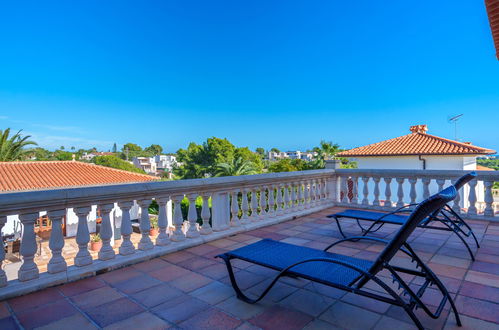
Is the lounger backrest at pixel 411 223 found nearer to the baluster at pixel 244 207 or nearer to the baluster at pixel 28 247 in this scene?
the baluster at pixel 28 247

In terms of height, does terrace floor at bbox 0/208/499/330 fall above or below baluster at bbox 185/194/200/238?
below

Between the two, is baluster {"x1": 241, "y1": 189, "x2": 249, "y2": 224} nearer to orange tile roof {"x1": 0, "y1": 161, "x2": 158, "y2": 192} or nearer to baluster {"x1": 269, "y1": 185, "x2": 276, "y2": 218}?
baluster {"x1": 269, "y1": 185, "x2": 276, "y2": 218}

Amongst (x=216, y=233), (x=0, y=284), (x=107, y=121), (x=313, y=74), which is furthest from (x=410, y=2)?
(x=107, y=121)

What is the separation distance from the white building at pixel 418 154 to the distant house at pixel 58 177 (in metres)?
14.9

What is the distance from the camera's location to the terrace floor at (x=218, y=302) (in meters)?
1.94

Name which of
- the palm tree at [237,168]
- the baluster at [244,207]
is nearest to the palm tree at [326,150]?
the palm tree at [237,168]

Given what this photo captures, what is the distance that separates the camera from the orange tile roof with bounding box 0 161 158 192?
1706cm

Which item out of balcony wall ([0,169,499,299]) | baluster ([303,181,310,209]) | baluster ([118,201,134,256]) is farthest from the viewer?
baluster ([303,181,310,209])

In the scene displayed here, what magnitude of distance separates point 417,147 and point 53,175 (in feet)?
78.5

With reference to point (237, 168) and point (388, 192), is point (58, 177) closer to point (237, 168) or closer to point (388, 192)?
point (237, 168)

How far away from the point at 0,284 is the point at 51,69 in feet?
176

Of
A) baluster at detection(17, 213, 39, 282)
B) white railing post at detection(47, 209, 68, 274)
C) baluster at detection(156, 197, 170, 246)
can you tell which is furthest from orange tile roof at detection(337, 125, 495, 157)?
baluster at detection(17, 213, 39, 282)

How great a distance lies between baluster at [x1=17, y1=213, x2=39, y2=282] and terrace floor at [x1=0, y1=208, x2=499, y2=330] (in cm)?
19

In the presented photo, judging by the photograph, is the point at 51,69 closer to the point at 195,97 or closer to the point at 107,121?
the point at 195,97
